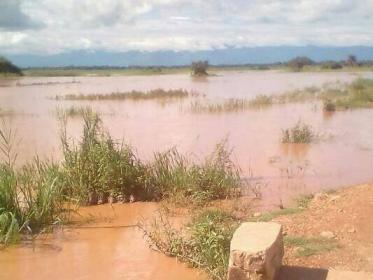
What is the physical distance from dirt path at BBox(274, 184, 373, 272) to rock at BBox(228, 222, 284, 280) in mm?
881

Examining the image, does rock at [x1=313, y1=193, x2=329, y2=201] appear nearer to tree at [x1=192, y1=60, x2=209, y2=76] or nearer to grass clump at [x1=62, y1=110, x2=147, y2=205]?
grass clump at [x1=62, y1=110, x2=147, y2=205]

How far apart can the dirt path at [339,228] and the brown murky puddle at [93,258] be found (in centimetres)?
126

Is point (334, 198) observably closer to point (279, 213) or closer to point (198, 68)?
point (279, 213)

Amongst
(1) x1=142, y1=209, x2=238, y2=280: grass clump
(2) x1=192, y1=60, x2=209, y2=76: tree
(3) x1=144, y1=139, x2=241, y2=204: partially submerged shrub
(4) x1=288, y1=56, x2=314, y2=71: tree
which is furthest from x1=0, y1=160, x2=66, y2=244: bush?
(4) x1=288, y1=56, x2=314, y2=71: tree

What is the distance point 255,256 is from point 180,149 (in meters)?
9.46

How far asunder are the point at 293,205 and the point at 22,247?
3.92 meters

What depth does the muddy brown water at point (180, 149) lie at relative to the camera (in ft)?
20.5

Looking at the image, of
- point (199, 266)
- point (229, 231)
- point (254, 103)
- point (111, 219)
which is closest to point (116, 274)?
point (199, 266)

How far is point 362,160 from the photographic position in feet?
41.1

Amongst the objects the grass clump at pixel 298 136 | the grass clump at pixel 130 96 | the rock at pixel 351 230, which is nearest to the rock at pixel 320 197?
the rock at pixel 351 230

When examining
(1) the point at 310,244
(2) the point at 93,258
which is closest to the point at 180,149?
(2) the point at 93,258

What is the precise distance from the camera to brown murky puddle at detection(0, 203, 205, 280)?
593 cm

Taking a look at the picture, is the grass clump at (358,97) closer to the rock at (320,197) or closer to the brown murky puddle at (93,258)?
the rock at (320,197)

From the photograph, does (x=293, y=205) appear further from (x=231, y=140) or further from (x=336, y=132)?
(x=336, y=132)
